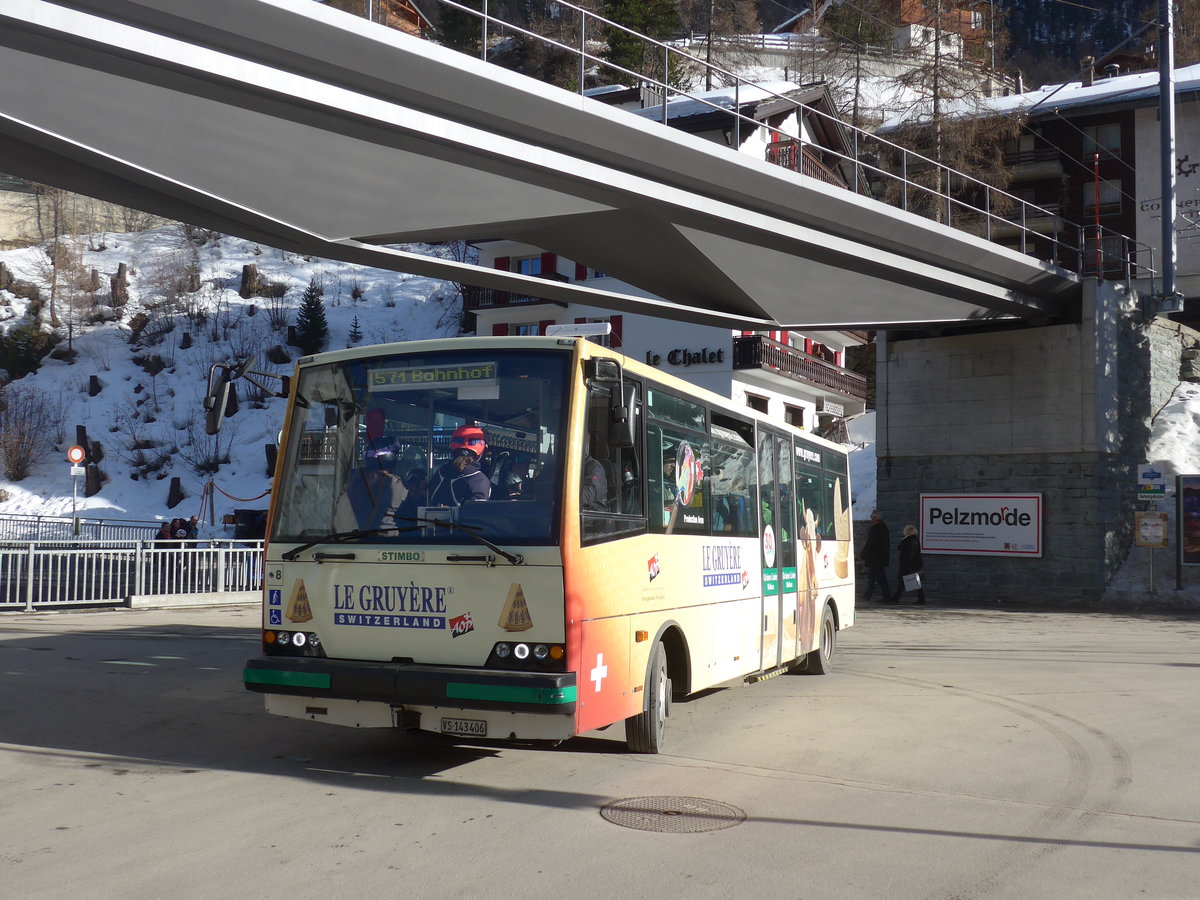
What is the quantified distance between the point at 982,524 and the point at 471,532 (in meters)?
21.5

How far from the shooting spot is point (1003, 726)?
31.5ft

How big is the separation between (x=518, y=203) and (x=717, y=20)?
6544cm

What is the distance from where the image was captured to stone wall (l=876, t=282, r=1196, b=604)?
82.8 feet

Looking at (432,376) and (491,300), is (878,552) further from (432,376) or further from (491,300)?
(491,300)

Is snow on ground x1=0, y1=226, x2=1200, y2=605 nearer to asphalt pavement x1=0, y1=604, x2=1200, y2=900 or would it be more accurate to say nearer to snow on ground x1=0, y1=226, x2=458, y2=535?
snow on ground x1=0, y1=226, x2=458, y2=535

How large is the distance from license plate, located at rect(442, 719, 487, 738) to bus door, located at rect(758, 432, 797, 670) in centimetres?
446

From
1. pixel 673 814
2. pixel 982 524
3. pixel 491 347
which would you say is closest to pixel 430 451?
pixel 491 347

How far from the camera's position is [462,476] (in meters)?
7.32

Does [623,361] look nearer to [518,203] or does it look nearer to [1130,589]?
[518,203]

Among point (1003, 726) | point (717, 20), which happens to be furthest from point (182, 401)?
point (1003, 726)

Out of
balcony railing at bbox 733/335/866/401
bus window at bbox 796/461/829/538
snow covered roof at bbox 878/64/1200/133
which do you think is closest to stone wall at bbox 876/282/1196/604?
bus window at bbox 796/461/829/538

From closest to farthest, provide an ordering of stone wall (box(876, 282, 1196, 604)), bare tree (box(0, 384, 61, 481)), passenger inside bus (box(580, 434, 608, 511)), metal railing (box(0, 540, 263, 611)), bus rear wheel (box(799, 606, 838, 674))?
passenger inside bus (box(580, 434, 608, 511)) → bus rear wheel (box(799, 606, 838, 674)) → metal railing (box(0, 540, 263, 611)) → stone wall (box(876, 282, 1196, 604)) → bare tree (box(0, 384, 61, 481))

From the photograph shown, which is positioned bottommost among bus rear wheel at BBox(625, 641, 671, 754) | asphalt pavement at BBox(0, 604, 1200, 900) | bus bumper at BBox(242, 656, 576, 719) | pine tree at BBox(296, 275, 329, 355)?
asphalt pavement at BBox(0, 604, 1200, 900)

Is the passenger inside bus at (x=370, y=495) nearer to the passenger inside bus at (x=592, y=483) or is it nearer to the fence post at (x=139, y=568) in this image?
the passenger inside bus at (x=592, y=483)
